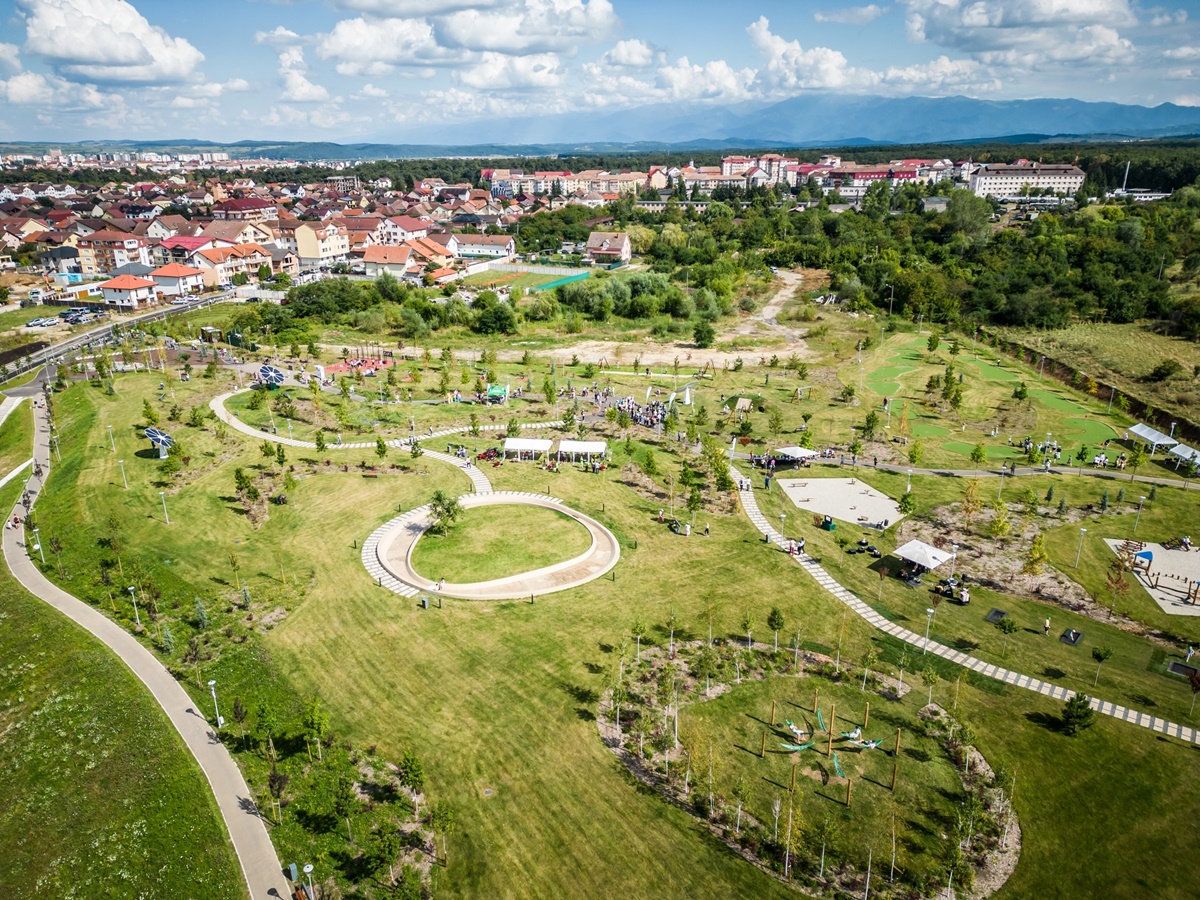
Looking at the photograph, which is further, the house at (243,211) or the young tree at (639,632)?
the house at (243,211)

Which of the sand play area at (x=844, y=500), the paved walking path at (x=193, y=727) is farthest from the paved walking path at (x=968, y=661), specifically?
the paved walking path at (x=193, y=727)

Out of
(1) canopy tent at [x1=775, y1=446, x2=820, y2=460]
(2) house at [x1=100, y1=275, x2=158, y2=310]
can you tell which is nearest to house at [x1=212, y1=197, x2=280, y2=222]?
(2) house at [x1=100, y1=275, x2=158, y2=310]

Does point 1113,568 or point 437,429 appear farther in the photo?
point 437,429

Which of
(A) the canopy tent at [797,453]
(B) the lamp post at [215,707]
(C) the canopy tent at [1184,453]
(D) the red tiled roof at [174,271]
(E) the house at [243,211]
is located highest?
(E) the house at [243,211]

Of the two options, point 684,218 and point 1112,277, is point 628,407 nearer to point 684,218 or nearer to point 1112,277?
point 1112,277

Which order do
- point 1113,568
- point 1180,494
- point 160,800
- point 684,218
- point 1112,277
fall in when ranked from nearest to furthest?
point 160,800 < point 1113,568 < point 1180,494 < point 1112,277 < point 684,218

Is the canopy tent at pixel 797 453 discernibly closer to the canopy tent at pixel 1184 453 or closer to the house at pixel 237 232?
the canopy tent at pixel 1184 453

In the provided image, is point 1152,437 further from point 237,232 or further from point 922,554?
A: point 237,232

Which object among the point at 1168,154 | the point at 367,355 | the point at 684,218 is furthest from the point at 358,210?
the point at 1168,154
